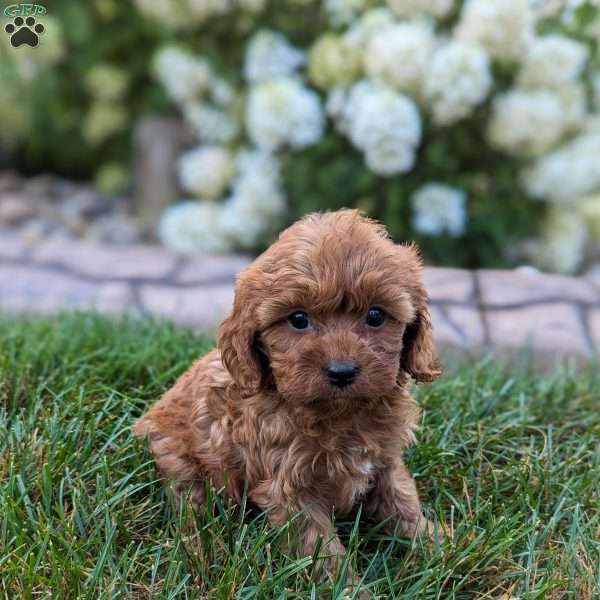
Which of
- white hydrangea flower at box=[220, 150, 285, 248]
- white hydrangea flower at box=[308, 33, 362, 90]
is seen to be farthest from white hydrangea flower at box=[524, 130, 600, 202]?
white hydrangea flower at box=[220, 150, 285, 248]

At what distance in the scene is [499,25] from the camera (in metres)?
5.98

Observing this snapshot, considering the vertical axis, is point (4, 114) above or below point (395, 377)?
above

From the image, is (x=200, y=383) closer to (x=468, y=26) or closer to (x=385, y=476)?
(x=385, y=476)

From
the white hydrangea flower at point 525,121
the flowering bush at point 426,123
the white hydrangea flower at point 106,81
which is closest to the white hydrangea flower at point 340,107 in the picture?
the flowering bush at point 426,123

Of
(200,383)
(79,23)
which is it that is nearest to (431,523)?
(200,383)

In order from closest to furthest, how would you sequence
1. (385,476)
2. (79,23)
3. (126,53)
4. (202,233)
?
1. (385,476)
2. (202,233)
3. (79,23)
4. (126,53)

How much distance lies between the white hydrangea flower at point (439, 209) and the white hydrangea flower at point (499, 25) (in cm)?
107

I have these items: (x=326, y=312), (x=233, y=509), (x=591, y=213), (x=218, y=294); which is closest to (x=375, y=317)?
(x=326, y=312)

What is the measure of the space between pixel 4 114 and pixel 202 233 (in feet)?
9.30

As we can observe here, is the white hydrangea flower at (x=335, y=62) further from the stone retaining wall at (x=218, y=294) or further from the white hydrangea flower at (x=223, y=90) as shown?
the stone retaining wall at (x=218, y=294)

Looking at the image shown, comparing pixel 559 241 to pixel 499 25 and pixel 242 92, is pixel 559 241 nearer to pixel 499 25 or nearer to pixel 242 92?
pixel 499 25

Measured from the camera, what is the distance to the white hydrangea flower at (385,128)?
587 centimetres

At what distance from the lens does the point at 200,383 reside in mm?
3143

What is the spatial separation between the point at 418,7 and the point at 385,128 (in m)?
1.12
